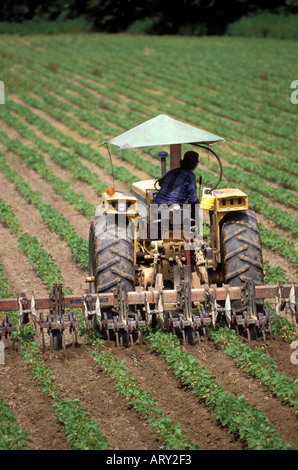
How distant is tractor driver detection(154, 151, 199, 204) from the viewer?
8062 millimetres

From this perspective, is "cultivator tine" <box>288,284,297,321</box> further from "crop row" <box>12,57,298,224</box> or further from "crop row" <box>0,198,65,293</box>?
"crop row" <box>12,57,298,224</box>

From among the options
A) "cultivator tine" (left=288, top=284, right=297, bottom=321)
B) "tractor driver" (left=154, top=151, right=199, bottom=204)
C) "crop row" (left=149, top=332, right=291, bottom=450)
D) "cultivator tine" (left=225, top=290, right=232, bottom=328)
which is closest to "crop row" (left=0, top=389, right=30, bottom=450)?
"crop row" (left=149, top=332, right=291, bottom=450)

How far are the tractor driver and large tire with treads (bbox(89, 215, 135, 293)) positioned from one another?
70 centimetres

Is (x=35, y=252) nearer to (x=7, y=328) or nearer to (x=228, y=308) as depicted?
(x=7, y=328)

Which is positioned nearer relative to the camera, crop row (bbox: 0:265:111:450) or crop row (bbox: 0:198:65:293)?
crop row (bbox: 0:265:111:450)

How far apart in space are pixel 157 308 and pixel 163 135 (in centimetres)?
199

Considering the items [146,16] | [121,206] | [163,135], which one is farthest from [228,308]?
[146,16]

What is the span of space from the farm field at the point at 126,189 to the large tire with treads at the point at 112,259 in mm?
728

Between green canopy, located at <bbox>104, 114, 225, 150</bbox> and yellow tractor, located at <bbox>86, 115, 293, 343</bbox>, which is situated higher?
green canopy, located at <bbox>104, 114, 225, 150</bbox>

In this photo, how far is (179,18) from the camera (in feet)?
161

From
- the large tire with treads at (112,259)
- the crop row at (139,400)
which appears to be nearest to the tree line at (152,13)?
the large tire with treads at (112,259)

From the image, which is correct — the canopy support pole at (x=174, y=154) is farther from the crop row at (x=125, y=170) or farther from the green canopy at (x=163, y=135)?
the crop row at (x=125, y=170)

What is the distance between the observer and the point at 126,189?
15617 millimetres

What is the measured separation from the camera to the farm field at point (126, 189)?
6301mm
